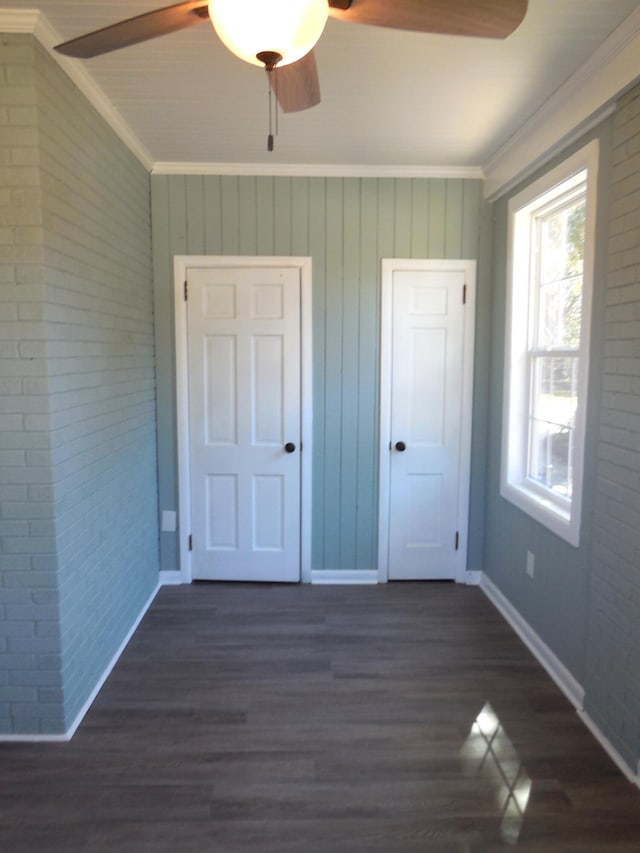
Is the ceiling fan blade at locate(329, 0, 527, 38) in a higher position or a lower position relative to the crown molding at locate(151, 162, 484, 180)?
lower

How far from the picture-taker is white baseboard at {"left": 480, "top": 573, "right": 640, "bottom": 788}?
2.07 metres

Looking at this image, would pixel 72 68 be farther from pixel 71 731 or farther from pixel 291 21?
pixel 71 731

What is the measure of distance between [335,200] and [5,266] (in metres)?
2.06

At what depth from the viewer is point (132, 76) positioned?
2.30 meters

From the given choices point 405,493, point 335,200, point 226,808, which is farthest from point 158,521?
point 335,200

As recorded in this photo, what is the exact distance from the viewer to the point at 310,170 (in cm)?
335

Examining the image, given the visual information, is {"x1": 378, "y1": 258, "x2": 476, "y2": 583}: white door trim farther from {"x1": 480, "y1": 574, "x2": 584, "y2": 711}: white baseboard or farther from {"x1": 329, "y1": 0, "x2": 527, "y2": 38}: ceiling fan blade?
{"x1": 329, "y1": 0, "x2": 527, "y2": 38}: ceiling fan blade

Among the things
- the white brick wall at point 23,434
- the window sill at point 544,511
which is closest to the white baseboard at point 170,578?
the white brick wall at point 23,434

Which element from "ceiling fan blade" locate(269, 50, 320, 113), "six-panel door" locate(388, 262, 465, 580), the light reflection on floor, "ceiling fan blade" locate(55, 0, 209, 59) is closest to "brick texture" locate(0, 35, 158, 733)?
"ceiling fan blade" locate(55, 0, 209, 59)

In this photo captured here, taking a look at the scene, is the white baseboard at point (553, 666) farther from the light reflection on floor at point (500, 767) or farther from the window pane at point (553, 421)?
the window pane at point (553, 421)

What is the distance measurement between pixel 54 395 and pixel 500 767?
211 cm

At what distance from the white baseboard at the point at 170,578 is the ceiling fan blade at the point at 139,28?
2.92 m

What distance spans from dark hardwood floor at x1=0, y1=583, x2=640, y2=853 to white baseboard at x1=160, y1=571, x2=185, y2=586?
57 centimetres

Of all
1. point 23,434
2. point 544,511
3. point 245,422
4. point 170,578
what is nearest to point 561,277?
point 544,511
